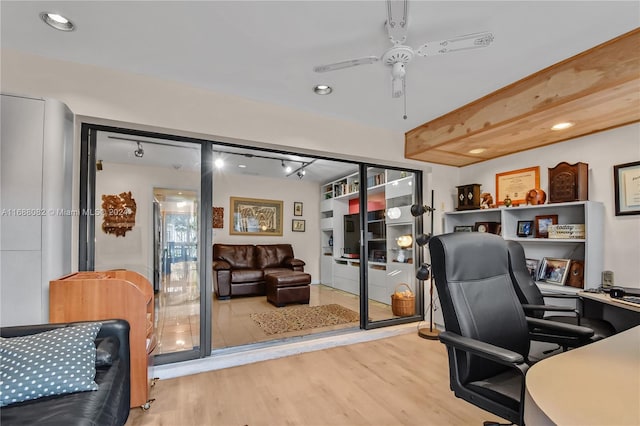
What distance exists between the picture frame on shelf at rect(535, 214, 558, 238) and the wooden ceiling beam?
79 cm

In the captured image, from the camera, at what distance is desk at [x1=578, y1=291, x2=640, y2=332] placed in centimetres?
239

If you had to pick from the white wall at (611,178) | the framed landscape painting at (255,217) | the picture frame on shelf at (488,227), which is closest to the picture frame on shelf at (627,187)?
the white wall at (611,178)

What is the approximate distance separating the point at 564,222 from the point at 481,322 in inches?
91.8

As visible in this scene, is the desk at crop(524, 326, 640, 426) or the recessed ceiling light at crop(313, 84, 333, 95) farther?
the recessed ceiling light at crop(313, 84, 333, 95)

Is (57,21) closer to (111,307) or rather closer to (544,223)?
(111,307)

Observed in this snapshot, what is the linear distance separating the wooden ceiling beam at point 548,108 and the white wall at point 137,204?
259 centimetres

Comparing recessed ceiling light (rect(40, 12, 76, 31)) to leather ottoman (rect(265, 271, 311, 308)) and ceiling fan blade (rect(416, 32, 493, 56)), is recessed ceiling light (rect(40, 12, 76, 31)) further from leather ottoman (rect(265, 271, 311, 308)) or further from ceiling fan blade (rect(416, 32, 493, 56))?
leather ottoman (rect(265, 271, 311, 308))

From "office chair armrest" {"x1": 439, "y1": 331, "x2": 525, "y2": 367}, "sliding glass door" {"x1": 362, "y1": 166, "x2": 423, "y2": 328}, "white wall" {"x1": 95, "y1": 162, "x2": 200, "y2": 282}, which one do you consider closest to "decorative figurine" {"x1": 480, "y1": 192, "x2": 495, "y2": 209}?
"sliding glass door" {"x1": 362, "y1": 166, "x2": 423, "y2": 328}

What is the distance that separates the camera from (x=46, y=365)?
1.33m

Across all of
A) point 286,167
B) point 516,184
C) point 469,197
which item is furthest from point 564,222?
Result: point 286,167

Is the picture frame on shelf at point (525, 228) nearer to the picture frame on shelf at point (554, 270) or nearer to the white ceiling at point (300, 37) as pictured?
the picture frame on shelf at point (554, 270)

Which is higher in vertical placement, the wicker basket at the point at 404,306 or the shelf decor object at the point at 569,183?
the shelf decor object at the point at 569,183

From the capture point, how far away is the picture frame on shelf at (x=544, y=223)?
3006 mm

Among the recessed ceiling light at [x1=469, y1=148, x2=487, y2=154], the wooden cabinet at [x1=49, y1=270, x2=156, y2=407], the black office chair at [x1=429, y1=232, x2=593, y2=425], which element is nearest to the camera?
the black office chair at [x1=429, y1=232, x2=593, y2=425]
